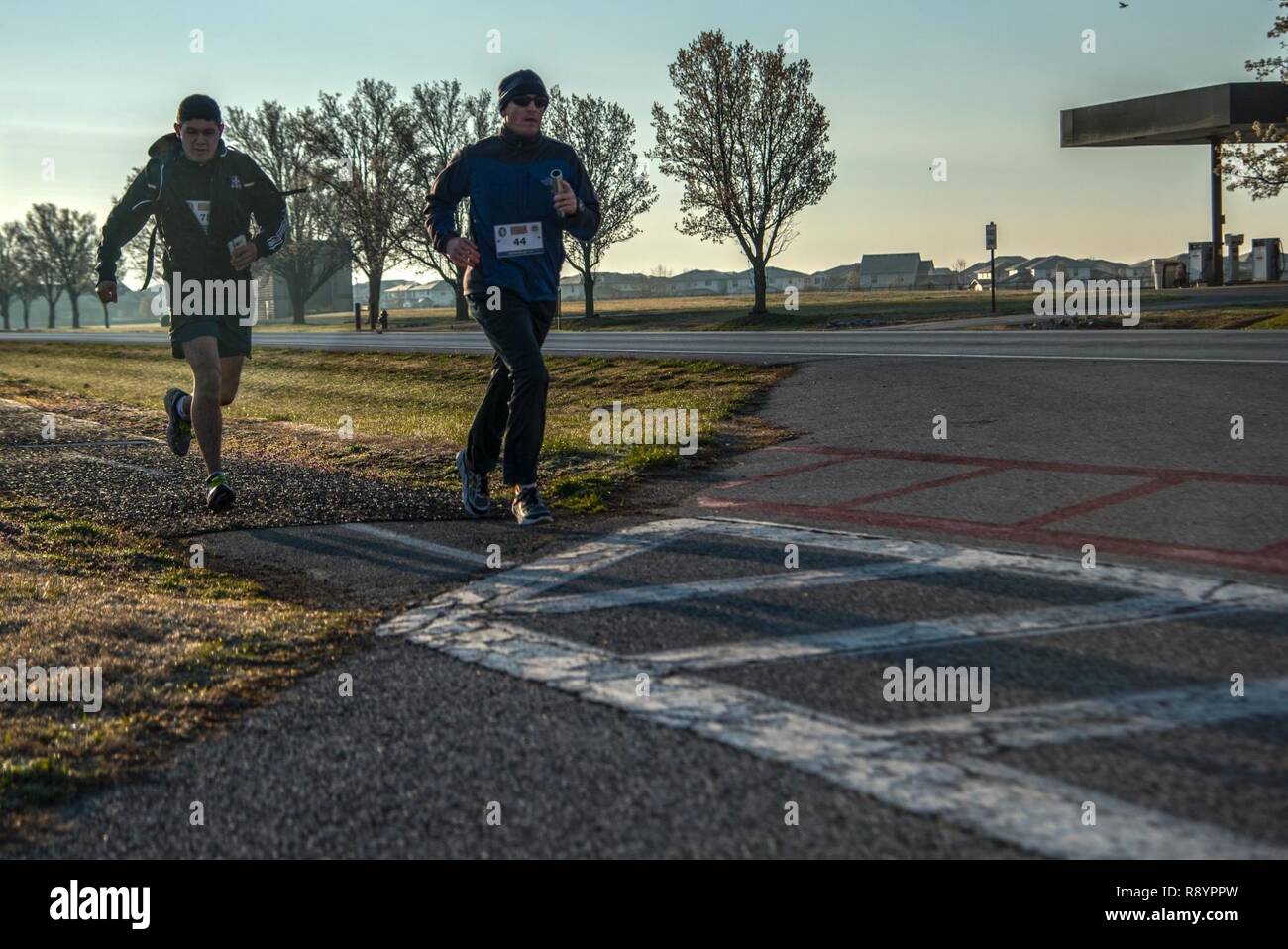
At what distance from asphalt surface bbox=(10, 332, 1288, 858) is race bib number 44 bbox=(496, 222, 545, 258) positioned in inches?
56.7

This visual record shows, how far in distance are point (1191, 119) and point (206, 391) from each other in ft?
157

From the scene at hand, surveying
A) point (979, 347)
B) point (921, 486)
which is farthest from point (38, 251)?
point (921, 486)

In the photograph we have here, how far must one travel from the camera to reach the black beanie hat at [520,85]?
6.07 m

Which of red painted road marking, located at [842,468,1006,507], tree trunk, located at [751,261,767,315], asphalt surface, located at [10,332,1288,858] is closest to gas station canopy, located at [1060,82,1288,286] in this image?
tree trunk, located at [751,261,767,315]

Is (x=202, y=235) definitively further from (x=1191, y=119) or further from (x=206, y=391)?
(x=1191, y=119)

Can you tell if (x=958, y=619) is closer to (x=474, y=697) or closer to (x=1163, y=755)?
(x=1163, y=755)

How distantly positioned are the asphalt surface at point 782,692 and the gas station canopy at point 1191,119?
44555mm

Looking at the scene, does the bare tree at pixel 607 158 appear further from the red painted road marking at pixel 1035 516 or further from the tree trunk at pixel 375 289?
the red painted road marking at pixel 1035 516

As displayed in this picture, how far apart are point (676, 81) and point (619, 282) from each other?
503 feet

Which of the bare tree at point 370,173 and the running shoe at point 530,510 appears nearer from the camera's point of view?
the running shoe at point 530,510

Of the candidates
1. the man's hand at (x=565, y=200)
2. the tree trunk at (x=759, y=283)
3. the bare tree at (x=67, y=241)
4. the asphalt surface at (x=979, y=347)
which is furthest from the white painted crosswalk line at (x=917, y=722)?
the bare tree at (x=67, y=241)

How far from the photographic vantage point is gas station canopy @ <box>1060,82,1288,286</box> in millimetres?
44875

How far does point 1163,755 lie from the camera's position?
2.68 m

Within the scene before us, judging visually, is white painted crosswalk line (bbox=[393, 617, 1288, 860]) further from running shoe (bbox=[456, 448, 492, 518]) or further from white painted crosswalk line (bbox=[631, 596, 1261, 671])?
running shoe (bbox=[456, 448, 492, 518])
